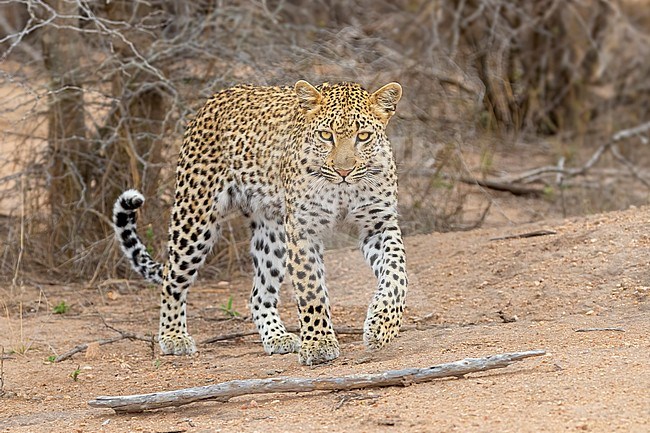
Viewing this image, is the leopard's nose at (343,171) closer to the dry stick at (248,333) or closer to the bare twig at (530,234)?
the dry stick at (248,333)

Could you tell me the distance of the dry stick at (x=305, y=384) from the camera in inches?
207

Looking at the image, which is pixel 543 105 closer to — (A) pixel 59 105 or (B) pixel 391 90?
(A) pixel 59 105

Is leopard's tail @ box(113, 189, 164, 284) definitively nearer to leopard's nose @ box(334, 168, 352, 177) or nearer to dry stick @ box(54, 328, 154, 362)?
dry stick @ box(54, 328, 154, 362)

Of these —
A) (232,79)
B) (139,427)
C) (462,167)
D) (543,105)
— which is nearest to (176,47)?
(232,79)

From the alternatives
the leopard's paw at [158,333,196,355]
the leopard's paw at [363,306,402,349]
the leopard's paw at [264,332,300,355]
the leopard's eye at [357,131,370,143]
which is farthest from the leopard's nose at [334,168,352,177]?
the leopard's paw at [158,333,196,355]

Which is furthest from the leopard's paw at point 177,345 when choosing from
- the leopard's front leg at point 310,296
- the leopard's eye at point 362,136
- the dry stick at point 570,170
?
the dry stick at point 570,170

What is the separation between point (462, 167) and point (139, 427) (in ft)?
19.0

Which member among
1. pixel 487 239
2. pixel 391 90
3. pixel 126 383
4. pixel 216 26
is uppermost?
pixel 216 26

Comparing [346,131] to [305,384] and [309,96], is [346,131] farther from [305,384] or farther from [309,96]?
[305,384]

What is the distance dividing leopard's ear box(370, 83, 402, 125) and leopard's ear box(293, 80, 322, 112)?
1.04 ft

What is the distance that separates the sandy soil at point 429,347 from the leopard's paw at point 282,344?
19 cm

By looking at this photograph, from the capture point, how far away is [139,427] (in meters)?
5.29

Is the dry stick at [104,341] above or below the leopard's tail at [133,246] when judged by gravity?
below

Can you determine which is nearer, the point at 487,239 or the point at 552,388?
the point at 552,388
